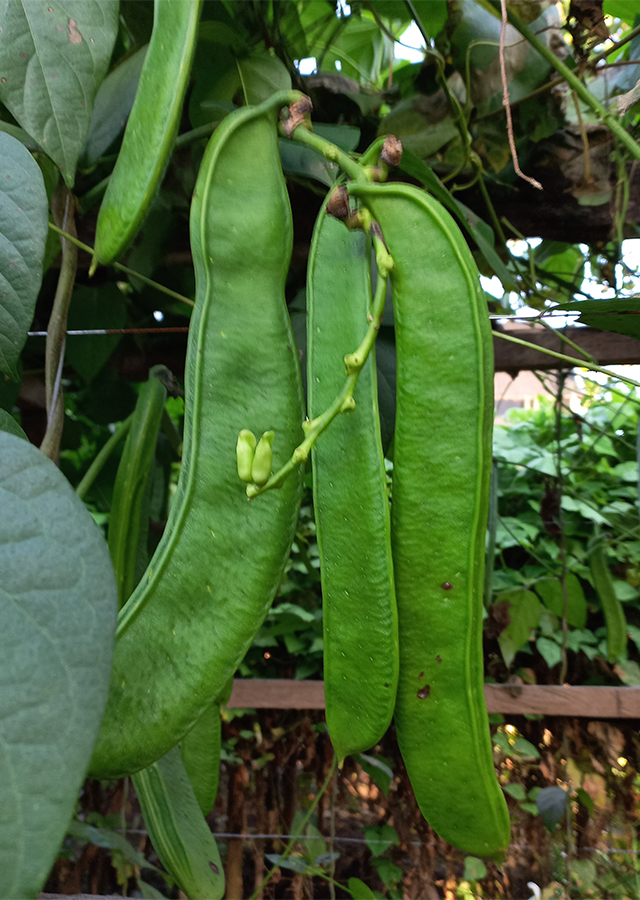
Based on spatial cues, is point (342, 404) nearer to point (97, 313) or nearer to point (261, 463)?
point (261, 463)

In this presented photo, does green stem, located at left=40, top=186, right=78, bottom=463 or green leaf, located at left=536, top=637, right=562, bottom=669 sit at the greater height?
green stem, located at left=40, top=186, right=78, bottom=463

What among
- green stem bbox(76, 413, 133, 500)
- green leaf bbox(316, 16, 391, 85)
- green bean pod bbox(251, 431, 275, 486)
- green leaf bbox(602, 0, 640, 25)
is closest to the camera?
green bean pod bbox(251, 431, 275, 486)

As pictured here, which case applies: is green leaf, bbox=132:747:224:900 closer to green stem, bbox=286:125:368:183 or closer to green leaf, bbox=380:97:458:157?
green stem, bbox=286:125:368:183

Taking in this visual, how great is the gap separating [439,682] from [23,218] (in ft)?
1.25

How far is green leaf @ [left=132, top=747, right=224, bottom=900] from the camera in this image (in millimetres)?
610

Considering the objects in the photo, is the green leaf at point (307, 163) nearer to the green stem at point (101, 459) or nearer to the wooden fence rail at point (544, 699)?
the green stem at point (101, 459)

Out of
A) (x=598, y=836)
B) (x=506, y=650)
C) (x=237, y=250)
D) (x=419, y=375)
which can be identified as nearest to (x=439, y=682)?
(x=419, y=375)

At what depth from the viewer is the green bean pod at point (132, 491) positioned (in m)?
0.67

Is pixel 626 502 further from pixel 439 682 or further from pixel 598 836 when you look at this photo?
pixel 439 682

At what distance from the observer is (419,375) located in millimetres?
412

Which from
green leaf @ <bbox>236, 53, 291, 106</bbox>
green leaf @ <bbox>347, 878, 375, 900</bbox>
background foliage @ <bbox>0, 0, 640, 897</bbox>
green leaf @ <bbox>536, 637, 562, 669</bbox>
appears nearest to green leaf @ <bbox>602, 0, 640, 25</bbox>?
background foliage @ <bbox>0, 0, 640, 897</bbox>

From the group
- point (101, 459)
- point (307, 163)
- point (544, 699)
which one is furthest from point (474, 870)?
point (307, 163)

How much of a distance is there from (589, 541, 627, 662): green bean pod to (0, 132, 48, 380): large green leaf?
3.89 ft

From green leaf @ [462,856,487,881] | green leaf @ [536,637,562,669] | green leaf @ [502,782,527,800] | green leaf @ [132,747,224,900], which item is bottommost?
green leaf @ [462,856,487,881]
